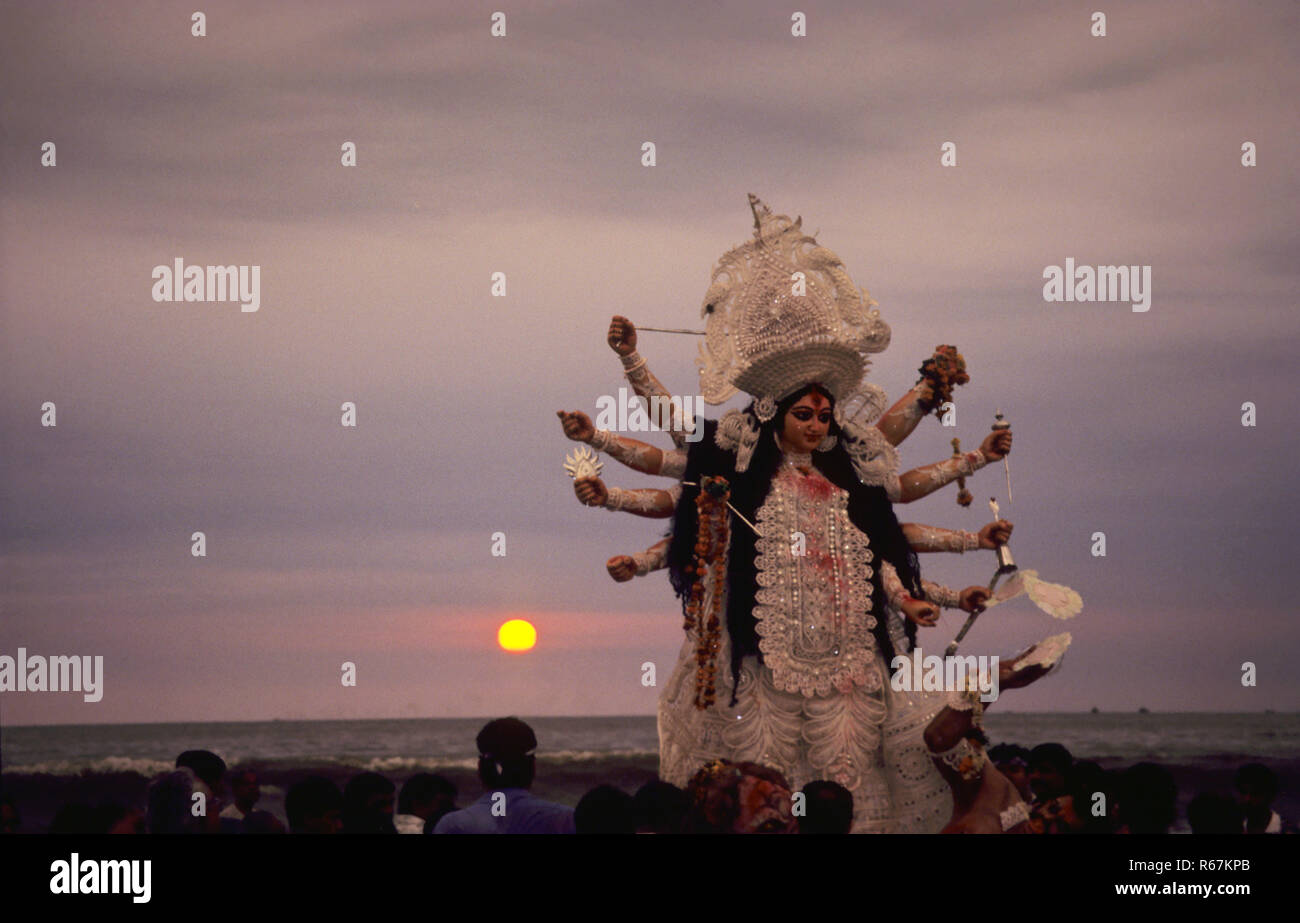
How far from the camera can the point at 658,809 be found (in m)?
6.86

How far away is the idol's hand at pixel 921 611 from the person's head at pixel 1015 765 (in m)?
0.90

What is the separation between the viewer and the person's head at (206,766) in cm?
870

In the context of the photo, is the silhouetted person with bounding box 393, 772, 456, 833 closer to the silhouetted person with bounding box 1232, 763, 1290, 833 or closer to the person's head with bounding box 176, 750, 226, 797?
the person's head with bounding box 176, 750, 226, 797

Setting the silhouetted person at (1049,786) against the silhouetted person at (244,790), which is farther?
the silhouetted person at (244,790)

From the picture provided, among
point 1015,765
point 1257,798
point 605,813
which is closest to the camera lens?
point 605,813

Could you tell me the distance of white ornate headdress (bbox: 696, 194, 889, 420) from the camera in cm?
940

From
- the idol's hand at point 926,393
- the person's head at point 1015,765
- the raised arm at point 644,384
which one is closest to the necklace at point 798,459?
the raised arm at point 644,384

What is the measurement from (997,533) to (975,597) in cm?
45

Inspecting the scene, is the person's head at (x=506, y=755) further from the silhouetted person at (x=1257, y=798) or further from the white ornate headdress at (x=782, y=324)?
the silhouetted person at (x=1257, y=798)

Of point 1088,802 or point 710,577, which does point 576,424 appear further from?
point 1088,802

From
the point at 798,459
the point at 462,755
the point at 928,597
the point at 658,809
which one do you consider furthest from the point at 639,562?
the point at 462,755
